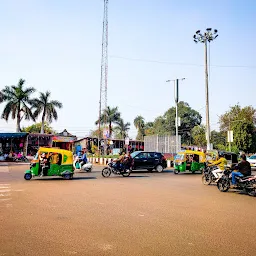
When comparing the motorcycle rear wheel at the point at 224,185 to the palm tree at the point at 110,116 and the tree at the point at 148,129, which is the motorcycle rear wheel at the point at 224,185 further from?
the tree at the point at 148,129

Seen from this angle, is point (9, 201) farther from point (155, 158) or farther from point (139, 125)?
point (139, 125)

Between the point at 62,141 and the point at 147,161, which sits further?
the point at 62,141

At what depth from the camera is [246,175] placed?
12.2 meters

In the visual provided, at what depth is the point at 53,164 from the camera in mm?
16344

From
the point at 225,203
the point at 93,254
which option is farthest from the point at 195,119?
the point at 93,254

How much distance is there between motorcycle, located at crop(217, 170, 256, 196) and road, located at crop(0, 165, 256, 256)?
178 cm

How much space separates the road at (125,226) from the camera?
16.0ft

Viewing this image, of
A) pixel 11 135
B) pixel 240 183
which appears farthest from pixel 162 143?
pixel 240 183

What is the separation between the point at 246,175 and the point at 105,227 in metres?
8.12

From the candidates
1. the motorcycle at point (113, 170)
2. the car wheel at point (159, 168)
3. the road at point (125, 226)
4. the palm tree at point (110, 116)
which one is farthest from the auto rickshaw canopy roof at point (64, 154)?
the palm tree at point (110, 116)

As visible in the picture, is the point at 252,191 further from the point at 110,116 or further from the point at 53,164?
the point at 110,116

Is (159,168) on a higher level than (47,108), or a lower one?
lower

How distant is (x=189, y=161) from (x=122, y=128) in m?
53.3

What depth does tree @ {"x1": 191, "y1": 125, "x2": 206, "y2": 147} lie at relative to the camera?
7352 cm
